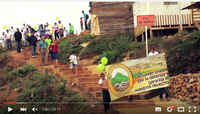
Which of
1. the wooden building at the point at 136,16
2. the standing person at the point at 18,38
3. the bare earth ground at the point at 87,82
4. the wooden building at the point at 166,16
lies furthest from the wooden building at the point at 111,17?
the standing person at the point at 18,38

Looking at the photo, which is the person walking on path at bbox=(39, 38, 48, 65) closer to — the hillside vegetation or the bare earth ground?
the bare earth ground

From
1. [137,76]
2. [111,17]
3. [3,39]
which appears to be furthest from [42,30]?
[137,76]

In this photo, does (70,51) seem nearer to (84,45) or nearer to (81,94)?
(84,45)

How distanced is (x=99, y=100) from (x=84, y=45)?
2.93 meters

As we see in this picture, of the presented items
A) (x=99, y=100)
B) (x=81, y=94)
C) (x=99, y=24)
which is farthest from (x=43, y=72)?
(x=99, y=24)

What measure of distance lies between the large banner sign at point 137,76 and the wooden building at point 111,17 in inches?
137

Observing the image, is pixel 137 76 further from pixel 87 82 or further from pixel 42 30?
pixel 42 30

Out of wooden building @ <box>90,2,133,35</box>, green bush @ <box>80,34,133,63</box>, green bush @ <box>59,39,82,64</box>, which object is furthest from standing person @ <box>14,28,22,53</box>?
wooden building @ <box>90,2,133,35</box>

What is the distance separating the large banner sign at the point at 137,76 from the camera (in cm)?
1006

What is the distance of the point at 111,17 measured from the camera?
591 inches

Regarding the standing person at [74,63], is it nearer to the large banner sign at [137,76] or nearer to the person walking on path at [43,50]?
the person walking on path at [43,50]

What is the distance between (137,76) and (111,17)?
18.2ft

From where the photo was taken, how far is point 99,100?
10242 millimetres

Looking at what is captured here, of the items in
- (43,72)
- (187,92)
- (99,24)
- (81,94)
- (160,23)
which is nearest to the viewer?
(187,92)
